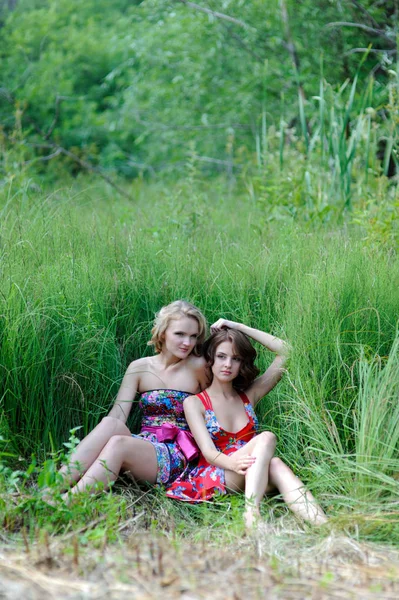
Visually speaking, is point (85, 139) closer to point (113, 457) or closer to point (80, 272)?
point (80, 272)

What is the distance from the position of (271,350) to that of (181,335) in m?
0.46

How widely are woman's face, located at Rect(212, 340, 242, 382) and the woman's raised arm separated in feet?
0.42

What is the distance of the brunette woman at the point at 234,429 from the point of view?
332 centimetres

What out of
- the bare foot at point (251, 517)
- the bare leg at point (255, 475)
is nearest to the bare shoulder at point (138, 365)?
the bare leg at point (255, 475)

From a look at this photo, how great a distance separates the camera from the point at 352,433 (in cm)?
350

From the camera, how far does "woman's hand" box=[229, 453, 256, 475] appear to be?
3348 mm

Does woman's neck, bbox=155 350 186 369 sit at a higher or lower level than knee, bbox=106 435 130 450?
higher

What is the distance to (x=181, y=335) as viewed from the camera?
374cm

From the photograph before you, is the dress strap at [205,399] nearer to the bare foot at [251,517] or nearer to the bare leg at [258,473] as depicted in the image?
the bare leg at [258,473]

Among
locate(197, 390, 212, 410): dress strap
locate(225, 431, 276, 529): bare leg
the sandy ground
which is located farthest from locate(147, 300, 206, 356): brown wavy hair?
the sandy ground

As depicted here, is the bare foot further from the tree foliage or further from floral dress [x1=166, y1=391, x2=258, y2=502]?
the tree foliage

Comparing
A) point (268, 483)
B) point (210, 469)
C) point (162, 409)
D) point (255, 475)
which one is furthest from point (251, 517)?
point (162, 409)

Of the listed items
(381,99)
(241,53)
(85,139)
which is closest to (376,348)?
(381,99)

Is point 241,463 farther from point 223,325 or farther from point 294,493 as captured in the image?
point 223,325
